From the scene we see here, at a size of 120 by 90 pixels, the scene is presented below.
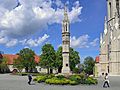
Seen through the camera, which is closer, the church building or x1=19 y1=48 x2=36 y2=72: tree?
the church building

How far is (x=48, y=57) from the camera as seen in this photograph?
92188mm

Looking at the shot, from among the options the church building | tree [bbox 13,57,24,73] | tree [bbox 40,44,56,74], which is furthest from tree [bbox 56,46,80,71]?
the church building

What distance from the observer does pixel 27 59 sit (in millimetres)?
97875

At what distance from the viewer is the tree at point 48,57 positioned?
9200 centimetres

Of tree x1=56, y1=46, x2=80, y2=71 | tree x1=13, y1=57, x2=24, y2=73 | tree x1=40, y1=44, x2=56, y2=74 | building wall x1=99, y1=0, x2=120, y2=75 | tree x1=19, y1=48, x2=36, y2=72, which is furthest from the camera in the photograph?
tree x1=19, y1=48, x2=36, y2=72

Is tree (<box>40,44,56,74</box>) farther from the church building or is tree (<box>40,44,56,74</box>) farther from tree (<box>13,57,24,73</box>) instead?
the church building

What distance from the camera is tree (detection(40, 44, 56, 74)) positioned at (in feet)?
302

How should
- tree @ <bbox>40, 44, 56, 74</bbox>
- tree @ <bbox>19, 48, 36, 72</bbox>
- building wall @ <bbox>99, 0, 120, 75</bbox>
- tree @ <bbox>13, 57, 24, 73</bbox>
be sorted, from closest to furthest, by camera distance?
building wall @ <bbox>99, 0, 120, 75</bbox> → tree @ <bbox>40, 44, 56, 74</bbox> → tree @ <bbox>13, 57, 24, 73</bbox> → tree @ <bbox>19, 48, 36, 72</bbox>

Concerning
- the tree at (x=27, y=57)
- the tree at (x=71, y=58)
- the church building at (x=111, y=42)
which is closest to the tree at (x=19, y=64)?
the tree at (x=27, y=57)

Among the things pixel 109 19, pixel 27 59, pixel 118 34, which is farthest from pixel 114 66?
pixel 27 59

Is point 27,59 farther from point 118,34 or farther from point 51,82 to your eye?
point 51,82

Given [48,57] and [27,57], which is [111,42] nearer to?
[48,57]

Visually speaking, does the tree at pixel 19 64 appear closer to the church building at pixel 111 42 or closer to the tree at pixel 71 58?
the tree at pixel 71 58

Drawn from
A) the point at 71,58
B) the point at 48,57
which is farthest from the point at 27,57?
the point at 71,58
